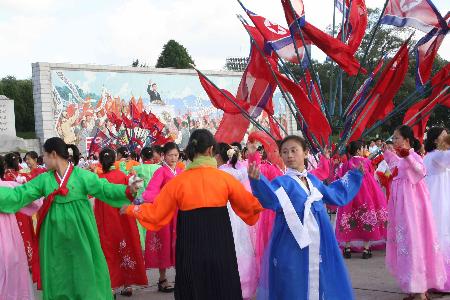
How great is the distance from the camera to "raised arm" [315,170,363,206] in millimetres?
4195

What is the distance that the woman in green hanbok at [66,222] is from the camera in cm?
453

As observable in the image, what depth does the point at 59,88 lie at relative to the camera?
24.4 m

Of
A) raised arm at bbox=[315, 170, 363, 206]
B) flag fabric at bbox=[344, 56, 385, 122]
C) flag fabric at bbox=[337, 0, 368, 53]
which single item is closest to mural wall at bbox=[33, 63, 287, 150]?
flag fabric at bbox=[337, 0, 368, 53]

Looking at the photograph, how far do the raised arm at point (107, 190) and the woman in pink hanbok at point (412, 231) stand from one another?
7.23ft

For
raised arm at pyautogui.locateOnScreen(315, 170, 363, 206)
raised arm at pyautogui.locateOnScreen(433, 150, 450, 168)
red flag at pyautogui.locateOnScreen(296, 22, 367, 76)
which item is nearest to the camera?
raised arm at pyautogui.locateOnScreen(315, 170, 363, 206)

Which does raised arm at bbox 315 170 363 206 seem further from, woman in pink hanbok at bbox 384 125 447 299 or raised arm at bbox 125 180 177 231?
raised arm at bbox 125 180 177 231

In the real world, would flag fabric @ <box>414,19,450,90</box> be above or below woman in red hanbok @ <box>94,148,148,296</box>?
above

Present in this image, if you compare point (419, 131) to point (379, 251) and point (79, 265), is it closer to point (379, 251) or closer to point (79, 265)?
point (379, 251)

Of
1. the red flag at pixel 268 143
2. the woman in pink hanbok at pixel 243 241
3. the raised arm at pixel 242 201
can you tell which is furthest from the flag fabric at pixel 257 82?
the raised arm at pixel 242 201

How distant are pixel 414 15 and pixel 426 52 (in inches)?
17.4

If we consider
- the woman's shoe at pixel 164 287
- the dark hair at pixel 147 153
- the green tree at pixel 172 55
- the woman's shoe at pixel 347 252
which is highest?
the green tree at pixel 172 55

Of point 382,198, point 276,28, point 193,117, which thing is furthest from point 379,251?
point 193,117

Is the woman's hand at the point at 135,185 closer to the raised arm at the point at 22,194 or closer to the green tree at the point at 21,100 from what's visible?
the raised arm at the point at 22,194

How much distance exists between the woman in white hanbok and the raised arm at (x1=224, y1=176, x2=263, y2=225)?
2.05 m
